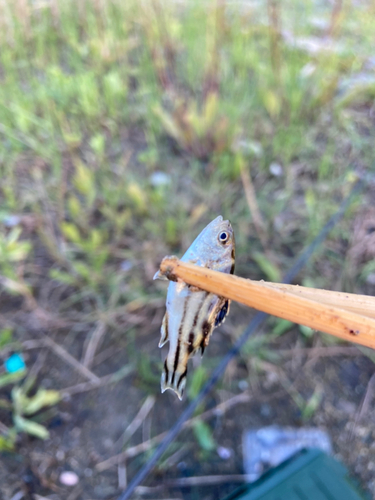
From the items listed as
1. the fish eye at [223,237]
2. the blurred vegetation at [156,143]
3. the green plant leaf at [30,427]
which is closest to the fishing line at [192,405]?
A: the blurred vegetation at [156,143]

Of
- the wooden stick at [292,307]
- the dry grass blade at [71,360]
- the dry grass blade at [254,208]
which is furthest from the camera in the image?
the dry grass blade at [254,208]

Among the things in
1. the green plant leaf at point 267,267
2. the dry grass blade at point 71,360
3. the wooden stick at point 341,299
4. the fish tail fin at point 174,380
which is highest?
the wooden stick at point 341,299

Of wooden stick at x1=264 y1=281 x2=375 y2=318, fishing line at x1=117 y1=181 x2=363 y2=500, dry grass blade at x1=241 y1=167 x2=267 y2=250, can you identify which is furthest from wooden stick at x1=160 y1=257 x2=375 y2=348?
dry grass blade at x1=241 y1=167 x2=267 y2=250

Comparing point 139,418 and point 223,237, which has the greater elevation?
point 223,237

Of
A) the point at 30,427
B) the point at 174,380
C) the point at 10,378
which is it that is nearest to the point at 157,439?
the point at 30,427

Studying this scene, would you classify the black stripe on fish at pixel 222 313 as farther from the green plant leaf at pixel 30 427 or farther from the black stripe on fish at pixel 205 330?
the green plant leaf at pixel 30 427

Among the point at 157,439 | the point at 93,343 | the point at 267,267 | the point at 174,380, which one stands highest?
the point at 174,380

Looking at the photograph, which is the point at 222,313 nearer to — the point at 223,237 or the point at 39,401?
the point at 223,237

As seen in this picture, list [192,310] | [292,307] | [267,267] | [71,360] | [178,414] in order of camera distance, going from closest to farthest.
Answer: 1. [292,307]
2. [192,310]
3. [178,414]
4. [71,360]
5. [267,267]
